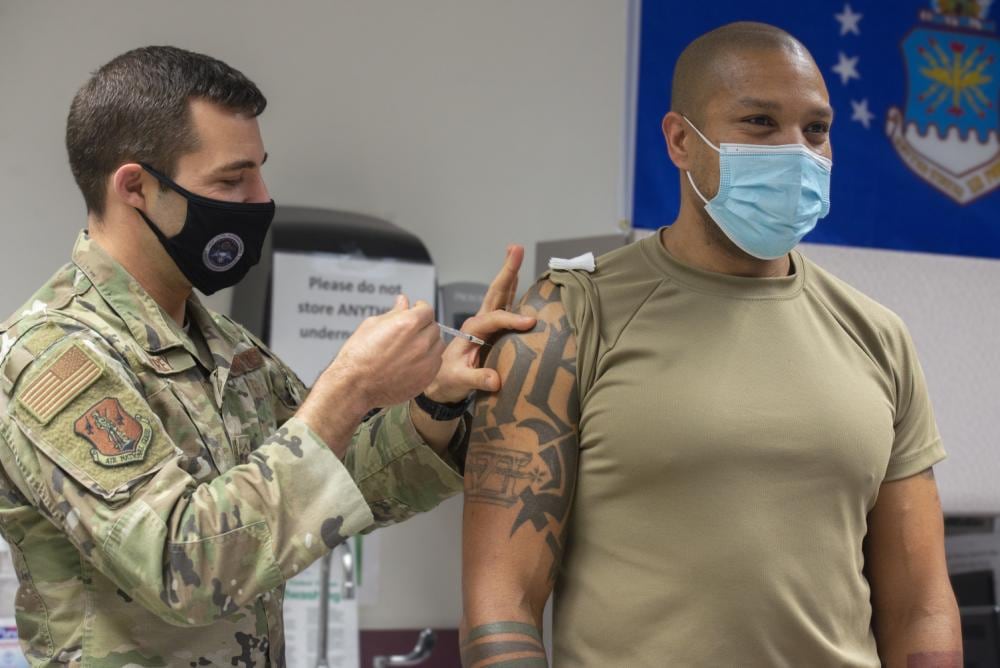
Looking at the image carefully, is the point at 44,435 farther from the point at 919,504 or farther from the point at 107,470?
the point at 919,504

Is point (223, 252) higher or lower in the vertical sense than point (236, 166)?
lower

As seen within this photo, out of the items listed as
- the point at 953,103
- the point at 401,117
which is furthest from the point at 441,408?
the point at 953,103

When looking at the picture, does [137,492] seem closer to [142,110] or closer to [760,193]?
[142,110]

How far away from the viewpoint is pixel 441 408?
63.6 inches

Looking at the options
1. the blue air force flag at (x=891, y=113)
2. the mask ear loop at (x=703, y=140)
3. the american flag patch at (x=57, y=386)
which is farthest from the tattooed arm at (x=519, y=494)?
the blue air force flag at (x=891, y=113)

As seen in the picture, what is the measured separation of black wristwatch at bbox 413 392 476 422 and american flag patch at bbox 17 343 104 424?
1.52 feet

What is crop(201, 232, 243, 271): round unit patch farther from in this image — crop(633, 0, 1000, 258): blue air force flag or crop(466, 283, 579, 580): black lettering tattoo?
crop(633, 0, 1000, 258): blue air force flag

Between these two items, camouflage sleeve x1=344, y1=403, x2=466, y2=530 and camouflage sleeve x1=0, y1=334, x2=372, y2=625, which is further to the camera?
camouflage sleeve x1=344, y1=403, x2=466, y2=530

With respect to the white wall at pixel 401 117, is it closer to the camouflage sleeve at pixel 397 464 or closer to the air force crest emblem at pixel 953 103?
the air force crest emblem at pixel 953 103

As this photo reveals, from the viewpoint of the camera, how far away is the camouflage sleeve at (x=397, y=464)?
164 cm

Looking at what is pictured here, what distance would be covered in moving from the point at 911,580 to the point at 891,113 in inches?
83.0

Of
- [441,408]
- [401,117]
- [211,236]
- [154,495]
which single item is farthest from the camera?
[401,117]

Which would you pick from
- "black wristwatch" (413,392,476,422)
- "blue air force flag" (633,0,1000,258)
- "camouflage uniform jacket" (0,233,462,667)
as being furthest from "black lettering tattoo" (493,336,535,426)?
"blue air force flag" (633,0,1000,258)

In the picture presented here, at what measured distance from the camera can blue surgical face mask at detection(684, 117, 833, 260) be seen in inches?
60.9
